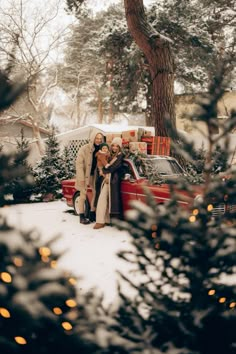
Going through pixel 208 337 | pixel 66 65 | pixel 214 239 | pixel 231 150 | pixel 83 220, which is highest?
pixel 66 65

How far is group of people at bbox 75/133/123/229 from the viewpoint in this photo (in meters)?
7.97

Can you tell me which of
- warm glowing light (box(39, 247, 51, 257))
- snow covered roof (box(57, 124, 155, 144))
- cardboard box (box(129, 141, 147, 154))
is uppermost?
snow covered roof (box(57, 124, 155, 144))

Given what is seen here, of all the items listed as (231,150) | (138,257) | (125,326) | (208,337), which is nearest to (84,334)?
(125,326)

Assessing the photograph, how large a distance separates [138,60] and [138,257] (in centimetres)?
2056

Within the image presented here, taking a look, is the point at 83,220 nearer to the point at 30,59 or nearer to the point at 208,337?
the point at 208,337

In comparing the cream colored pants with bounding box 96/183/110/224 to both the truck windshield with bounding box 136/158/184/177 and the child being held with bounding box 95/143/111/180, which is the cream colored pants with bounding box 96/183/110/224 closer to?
the child being held with bounding box 95/143/111/180

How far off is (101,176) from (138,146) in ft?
4.50

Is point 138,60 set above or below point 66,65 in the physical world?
below

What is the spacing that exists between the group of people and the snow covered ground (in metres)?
0.43

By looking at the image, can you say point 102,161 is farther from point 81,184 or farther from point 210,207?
point 210,207

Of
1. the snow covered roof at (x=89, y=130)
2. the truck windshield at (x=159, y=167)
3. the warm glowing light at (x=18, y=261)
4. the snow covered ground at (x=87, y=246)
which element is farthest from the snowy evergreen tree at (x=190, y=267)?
the snow covered roof at (x=89, y=130)

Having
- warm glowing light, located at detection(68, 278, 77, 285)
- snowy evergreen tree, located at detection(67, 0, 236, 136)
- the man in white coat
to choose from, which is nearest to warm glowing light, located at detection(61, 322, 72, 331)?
warm glowing light, located at detection(68, 278, 77, 285)

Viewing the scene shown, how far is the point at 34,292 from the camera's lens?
126 centimetres

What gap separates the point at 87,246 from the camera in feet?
21.4
